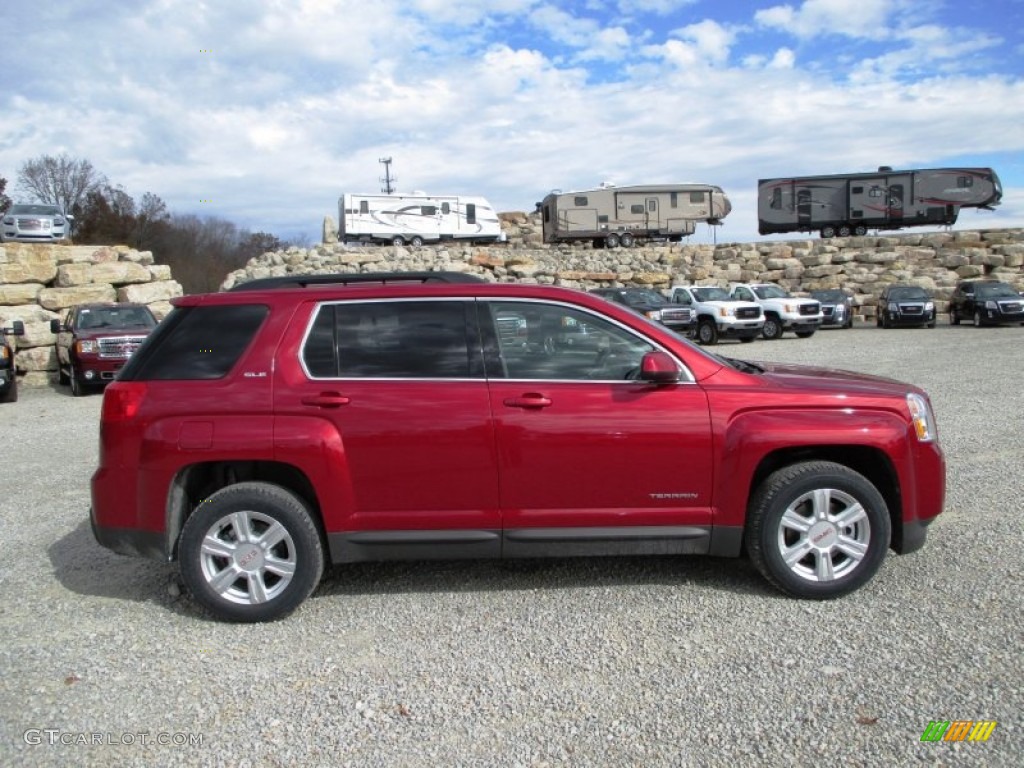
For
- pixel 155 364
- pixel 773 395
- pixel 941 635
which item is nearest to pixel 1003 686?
pixel 941 635

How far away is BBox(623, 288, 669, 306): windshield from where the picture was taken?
79.0 ft

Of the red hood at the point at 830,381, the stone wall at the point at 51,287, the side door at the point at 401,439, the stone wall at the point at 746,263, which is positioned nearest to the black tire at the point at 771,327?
the stone wall at the point at 746,263

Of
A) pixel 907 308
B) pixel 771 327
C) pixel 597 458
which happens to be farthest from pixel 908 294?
pixel 597 458

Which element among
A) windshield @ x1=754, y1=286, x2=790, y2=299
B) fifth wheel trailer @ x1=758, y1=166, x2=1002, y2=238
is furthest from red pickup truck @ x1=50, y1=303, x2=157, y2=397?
fifth wheel trailer @ x1=758, y1=166, x2=1002, y2=238

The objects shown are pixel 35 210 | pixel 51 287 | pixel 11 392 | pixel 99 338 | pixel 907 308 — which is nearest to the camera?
pixel 11 392

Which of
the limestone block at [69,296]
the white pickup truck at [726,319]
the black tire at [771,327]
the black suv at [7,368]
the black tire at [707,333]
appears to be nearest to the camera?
the black suv at [7,368]

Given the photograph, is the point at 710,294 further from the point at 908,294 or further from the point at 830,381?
the point at 830,381

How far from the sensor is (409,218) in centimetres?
4091

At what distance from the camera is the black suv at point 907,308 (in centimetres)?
2661

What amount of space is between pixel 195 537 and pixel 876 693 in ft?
10.9

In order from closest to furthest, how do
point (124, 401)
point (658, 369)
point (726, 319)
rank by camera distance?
point (658, 369) → point (124, 401) → point (726, 319)

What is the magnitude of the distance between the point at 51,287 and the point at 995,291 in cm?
2779

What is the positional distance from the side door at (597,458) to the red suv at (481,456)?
10 mm

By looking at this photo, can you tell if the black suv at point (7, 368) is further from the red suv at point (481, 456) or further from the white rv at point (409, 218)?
the white rv at point (409, 218)
